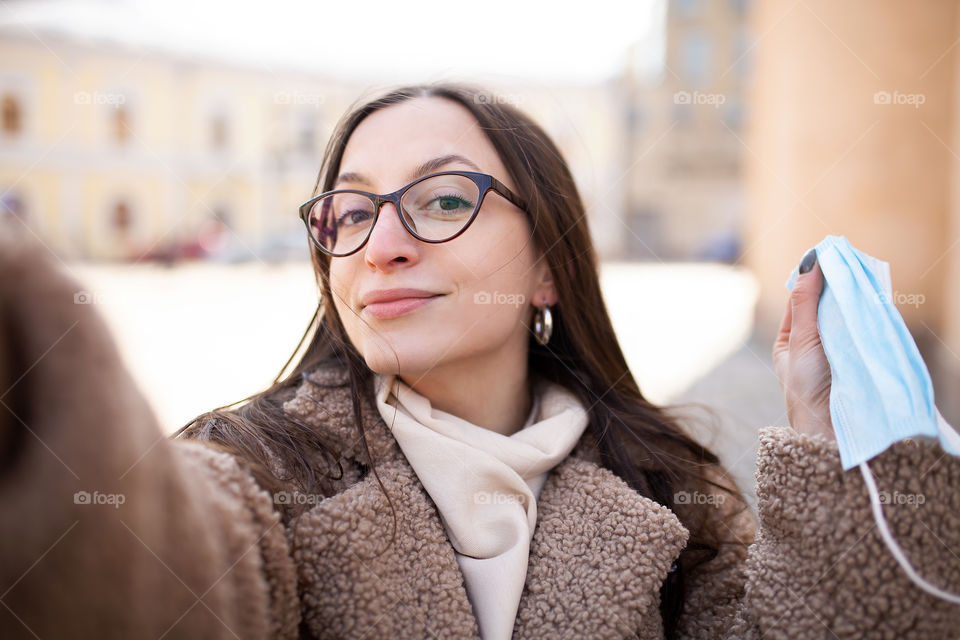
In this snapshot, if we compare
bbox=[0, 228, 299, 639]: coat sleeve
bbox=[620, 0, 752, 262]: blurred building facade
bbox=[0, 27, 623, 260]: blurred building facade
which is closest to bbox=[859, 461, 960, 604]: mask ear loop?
bbox=[0, 228, 299, 639]: coat sleeve

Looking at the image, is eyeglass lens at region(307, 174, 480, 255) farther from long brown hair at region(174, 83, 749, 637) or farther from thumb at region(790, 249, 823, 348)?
thumb at region(790, 249, 823, 348)

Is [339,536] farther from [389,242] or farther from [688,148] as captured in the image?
[688,148]

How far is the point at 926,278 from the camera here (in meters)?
4.78

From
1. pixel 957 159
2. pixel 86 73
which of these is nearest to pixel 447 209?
pixel 957 159

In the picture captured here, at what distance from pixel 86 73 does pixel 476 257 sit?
25.6 meters

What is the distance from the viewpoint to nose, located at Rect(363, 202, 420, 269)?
5.16ft

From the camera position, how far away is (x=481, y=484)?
1.56 meters

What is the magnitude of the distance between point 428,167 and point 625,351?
1.71 metres

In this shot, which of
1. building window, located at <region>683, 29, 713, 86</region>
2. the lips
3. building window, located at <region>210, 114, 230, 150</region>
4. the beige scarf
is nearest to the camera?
the beige scarf

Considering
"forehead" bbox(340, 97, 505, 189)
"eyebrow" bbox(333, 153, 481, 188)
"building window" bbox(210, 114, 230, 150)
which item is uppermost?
"building window" bbox(210, 114, 230, 150)

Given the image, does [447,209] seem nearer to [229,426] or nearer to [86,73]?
[229,426]

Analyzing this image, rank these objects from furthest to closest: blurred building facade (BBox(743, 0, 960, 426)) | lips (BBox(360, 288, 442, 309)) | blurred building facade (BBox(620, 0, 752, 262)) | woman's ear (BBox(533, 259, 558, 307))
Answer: blurred building facade (BBox(620, 0, 752, 262)) → blurred building facade (BBox(743, 0, 960, 426)) → woman's ear (BBox(533, 259, 558, 307)) → lips (BBox(360, 288, 442, 309))

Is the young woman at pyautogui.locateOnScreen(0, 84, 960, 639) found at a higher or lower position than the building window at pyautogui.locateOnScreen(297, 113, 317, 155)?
lower

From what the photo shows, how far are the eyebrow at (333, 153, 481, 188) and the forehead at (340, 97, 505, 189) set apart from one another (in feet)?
0.04
